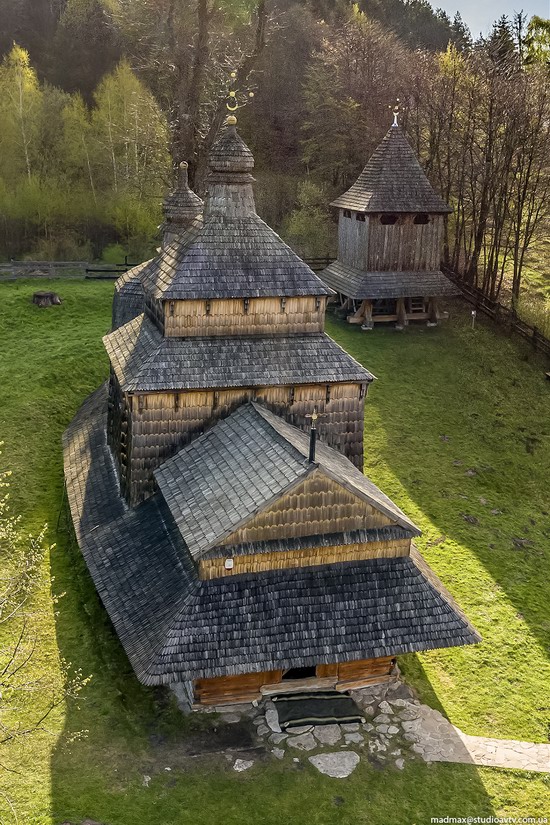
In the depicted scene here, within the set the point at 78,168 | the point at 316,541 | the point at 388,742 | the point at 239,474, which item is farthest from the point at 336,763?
the point at 78,168

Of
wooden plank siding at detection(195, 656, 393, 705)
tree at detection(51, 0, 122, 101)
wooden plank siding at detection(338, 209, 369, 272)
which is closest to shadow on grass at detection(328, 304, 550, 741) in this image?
wooden plank siding at detection(195, 656, 393, 705)

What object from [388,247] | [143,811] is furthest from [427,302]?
[143,811]

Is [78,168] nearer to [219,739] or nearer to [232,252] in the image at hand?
[232,252]

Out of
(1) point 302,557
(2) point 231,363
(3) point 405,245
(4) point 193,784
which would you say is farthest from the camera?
(3) point 405,245

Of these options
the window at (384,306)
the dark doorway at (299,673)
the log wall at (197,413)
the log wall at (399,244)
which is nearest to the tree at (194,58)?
the log wall at (399,244)

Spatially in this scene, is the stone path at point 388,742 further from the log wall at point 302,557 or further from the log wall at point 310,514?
the log wall at point 310,514

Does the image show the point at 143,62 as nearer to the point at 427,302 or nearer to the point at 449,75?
the point at 449,75

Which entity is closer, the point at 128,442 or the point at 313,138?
the point at 128,442

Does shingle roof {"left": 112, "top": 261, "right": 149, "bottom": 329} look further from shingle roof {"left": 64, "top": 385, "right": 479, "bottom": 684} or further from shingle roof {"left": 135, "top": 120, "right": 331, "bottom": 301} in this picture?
shingle roof {"left": 64, "top": 385, "right": 479, "bottom": 684}
